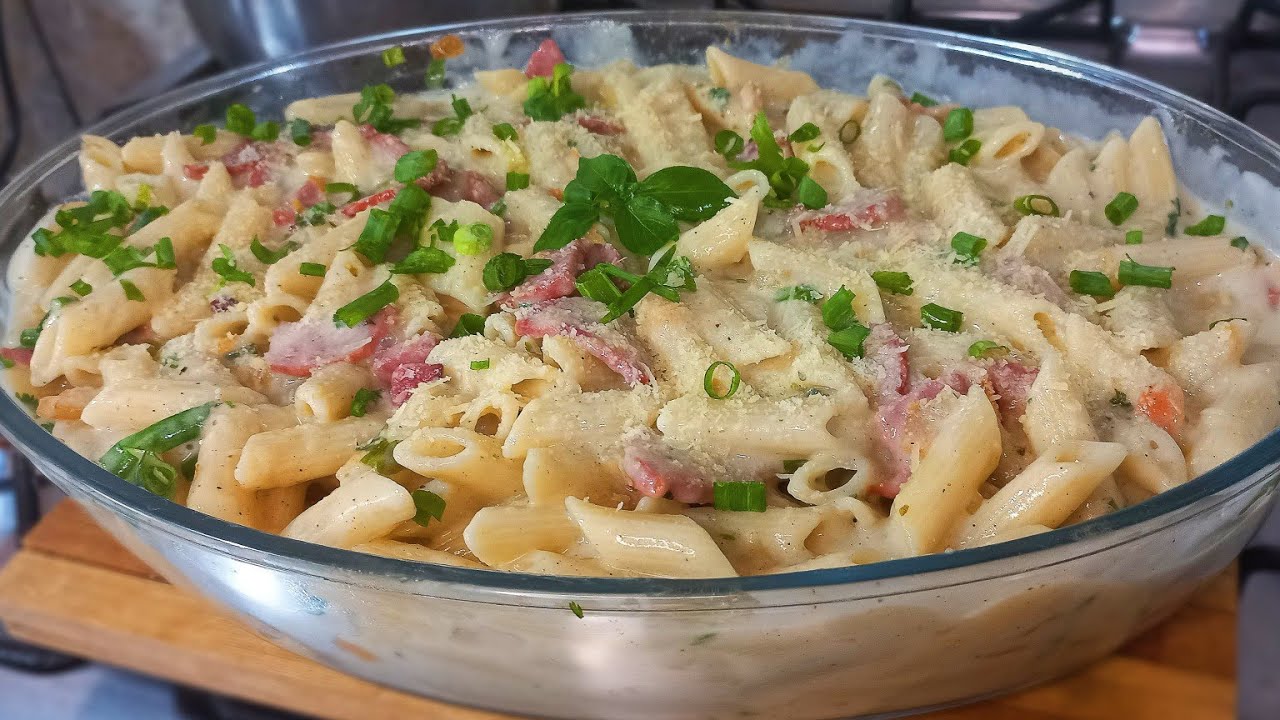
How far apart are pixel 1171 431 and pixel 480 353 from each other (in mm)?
1105

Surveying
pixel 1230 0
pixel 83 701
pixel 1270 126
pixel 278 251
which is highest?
pixel 278 251

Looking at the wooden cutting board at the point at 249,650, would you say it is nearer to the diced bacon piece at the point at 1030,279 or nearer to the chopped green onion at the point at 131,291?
the chopped green onion at the point at 131,291

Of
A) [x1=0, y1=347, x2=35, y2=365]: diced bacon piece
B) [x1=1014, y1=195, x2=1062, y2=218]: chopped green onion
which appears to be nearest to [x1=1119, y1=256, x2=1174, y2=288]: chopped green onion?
[x1=1014, y1=195, x2=1062, y2=218]: chopped green onion

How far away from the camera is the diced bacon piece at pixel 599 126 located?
7.72 feet

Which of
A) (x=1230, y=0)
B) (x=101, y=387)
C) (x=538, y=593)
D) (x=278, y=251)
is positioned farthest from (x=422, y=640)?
(x=1230, y=0)

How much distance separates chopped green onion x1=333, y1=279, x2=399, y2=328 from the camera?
1782 millimetres

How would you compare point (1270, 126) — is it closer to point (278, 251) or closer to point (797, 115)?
point (797, 115)

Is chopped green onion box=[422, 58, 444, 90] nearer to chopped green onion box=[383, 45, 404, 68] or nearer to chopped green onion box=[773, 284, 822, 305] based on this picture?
chopped green onion box=[383, 45, 404, 68]

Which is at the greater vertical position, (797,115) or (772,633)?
(797,115)

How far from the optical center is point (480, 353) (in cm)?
167

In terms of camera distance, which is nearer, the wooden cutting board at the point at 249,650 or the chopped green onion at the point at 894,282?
the wooden cutting board at the point at 249,650

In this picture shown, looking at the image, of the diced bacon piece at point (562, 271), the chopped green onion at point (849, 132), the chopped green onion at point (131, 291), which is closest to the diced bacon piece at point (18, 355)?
the chopped green onion at point (131, 291)

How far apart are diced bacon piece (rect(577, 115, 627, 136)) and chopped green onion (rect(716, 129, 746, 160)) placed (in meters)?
0.24

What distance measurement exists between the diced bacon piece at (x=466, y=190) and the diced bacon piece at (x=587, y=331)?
1.58 ft
